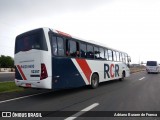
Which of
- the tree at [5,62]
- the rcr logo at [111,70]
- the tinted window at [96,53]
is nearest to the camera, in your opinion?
the tinted window at [96,53]

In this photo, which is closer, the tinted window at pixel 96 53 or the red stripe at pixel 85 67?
the red stripe at pixel 85 67

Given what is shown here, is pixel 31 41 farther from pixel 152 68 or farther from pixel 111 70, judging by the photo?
pixel 152 68

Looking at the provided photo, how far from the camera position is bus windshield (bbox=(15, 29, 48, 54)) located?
29.3ft

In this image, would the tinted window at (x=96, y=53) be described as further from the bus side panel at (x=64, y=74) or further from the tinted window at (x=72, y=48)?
the bus side panel at (x=64, y=74)

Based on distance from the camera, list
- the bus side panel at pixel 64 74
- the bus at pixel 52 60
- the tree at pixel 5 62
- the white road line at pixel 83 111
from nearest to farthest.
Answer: the white road line at pixel 83 111, the bus at pixel 52 60, the bus side panel at pixel 64 74, the tree at pixel 5 62

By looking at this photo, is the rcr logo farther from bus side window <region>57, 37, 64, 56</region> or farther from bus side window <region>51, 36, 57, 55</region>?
bus side window <region>51, 36, 57, 55</region>

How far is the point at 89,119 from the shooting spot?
19.0 ft

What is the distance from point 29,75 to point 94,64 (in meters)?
4.93

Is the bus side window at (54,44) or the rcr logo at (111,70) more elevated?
the bus side window at (54,44)

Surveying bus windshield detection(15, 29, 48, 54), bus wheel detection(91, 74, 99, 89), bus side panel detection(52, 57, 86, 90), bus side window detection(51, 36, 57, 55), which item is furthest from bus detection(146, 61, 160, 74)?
bus windshield detection(15, 29, 48, 54)

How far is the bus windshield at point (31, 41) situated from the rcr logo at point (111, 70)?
6.83m

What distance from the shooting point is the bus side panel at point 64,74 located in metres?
9.14

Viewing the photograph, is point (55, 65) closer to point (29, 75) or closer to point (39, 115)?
point (29, 75)

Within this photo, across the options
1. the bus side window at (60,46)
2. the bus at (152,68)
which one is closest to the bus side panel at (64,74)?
the bus side window at (60,46)
